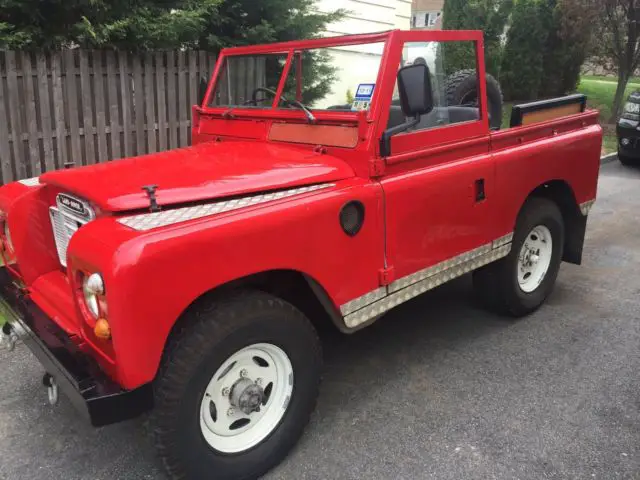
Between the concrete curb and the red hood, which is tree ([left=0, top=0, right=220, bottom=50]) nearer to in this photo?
the red hood

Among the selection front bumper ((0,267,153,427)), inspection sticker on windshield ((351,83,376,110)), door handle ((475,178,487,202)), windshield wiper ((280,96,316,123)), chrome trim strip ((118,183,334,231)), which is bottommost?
front bumper ((0,267,153,427))

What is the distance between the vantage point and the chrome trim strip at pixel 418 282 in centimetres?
301

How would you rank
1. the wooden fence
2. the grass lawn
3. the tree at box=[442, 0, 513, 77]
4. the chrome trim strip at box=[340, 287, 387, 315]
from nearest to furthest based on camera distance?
the chrome trim strip at box=[340, 287, 387, 315] < the wooden fence < the grass lawn < the tree at box=[442, 0, 513, 77]

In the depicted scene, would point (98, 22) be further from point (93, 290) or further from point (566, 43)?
point (566, 43)

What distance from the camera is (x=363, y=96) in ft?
10.4

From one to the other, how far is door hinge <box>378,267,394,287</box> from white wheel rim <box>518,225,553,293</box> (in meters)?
1.59

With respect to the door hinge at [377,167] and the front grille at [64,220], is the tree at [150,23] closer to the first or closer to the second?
the front grille at [64,220]

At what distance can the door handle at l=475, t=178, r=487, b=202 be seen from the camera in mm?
3594

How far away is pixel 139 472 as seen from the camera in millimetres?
2803

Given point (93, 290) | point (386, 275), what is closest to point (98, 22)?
point (386, 275)

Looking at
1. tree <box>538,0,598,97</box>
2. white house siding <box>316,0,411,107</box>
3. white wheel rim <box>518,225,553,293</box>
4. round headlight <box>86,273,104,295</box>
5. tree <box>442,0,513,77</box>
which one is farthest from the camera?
tree <box>442,0,513,77</box>

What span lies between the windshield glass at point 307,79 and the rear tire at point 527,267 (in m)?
1.56

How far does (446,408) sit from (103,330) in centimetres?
193

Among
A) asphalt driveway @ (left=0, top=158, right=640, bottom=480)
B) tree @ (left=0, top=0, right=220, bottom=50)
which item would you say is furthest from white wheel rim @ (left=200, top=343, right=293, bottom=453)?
tree @ (left=0, top=0, right=220, bottom=50)
